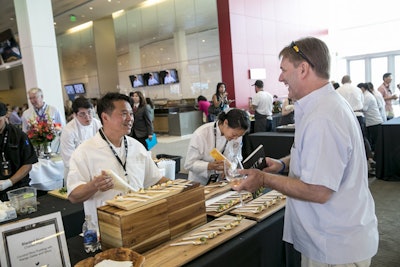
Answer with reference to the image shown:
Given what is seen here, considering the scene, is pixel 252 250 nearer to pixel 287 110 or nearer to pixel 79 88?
pixel 287 110

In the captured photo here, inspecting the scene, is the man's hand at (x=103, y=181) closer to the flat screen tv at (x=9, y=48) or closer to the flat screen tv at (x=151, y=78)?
the flat screen tv at (x=9, y=48)

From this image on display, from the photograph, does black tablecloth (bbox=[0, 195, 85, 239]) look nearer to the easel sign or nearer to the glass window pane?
the easel sign

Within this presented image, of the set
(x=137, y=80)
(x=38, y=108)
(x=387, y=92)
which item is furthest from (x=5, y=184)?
(x=137, y=80)

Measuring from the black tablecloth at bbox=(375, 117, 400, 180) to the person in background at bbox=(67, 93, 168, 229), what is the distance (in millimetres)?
4275

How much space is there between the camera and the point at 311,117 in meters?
1.20

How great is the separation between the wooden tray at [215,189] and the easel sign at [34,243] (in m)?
0.93

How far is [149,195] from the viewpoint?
4.63 feet

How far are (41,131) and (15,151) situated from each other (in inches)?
41.5

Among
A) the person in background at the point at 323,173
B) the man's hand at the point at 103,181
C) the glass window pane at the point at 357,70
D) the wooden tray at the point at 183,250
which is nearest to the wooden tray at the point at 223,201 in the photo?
the wooden tray at the point at 183,250

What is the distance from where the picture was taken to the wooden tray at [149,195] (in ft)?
4.29

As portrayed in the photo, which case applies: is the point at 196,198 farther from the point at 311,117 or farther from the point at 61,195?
the point at 61,195

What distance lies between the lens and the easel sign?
1139 mm

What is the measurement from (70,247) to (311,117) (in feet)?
3.89

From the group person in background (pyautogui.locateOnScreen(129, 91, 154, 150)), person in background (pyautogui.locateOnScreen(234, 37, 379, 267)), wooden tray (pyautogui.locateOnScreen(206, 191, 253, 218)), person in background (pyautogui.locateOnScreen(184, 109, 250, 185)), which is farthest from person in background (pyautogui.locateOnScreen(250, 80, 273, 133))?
person in background (pyautogui.locateOnScreen(234, 37, 379, 267))
